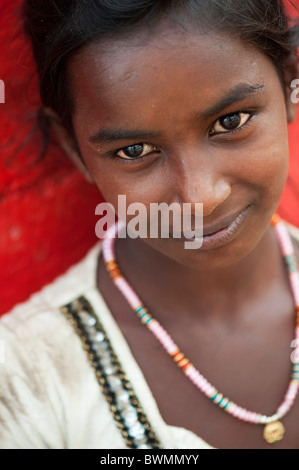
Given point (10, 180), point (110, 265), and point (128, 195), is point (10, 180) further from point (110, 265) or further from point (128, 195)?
point (128, 195)

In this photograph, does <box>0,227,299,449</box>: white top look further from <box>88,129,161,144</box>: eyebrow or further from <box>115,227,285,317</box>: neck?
<box>88,129,161,144</box>: eyebrow

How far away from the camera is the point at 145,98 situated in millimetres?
790

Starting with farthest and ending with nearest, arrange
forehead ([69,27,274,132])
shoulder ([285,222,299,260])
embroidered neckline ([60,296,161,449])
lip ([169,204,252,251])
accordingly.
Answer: shoulder ([285,222,299,260]), embroidered neckline ([60,296,161,449]), lip ([169,204,252,251]), forehead ([69,27,274,132])

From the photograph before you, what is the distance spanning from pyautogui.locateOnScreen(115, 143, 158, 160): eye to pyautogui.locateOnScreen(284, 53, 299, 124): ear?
293 millimetres

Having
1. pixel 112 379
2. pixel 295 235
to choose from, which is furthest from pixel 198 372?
pixel 295 235

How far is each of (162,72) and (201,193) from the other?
0.59 feet

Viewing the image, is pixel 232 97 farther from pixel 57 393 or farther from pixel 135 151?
pixel 57 393

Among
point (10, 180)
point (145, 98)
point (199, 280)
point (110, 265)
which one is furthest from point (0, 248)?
point (145, 98)

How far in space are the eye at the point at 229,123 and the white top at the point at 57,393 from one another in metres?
0.45

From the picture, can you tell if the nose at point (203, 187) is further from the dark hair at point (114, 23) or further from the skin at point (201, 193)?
the dark hair at point (114, 23)

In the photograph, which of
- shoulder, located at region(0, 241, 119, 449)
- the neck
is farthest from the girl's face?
shoulder, located at region(0, 241, 119, 449)

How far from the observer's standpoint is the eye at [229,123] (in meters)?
0.85

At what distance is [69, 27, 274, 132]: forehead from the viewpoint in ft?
2.55

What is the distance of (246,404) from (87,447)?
1.05 ft
